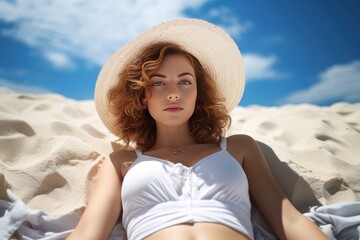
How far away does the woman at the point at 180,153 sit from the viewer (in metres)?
1.66

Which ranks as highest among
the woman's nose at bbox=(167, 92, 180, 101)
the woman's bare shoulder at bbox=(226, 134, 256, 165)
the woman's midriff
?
the woman's nose at bbox=(167, 92, 180, 101)

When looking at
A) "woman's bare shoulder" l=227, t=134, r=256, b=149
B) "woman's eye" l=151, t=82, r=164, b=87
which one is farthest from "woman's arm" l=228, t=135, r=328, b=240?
"woman's eye" l=151, t=82, r=164, b=87

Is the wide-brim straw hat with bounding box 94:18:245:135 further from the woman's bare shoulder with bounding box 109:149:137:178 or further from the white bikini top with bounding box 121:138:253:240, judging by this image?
the white bikini top with bounding box 121:138:253:240

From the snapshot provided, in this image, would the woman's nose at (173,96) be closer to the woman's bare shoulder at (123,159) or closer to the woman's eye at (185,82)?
the woman's eye at (185,82)

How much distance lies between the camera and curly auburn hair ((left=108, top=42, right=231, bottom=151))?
2160 mm

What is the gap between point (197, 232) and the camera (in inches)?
60.0

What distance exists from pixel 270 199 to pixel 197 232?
1.82 feet

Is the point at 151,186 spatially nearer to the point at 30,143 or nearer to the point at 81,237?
the point at 81,237

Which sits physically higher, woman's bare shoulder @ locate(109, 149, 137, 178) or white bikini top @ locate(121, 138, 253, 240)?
woman's bare shoulder @ locate(109, 149, 137, 178)

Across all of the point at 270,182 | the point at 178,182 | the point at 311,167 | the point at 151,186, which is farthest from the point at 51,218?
the point at 311,167

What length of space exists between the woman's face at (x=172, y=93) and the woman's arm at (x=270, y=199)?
0.38m

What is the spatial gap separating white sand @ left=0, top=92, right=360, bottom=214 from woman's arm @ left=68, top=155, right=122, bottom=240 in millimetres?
263

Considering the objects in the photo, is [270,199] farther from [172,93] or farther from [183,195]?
[172,93]

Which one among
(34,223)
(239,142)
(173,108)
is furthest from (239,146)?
(34,223)
